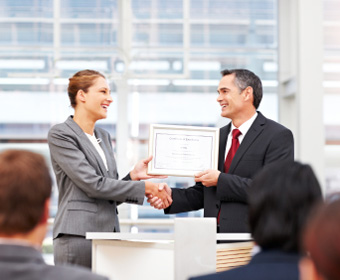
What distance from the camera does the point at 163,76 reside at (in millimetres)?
5262

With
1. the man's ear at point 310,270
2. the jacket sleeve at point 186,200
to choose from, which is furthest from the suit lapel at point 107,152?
the man's ear at point 310,270

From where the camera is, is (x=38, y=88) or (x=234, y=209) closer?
(x=234, y=209)

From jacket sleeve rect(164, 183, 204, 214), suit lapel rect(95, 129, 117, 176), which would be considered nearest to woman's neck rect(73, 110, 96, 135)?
suit lapel rect(95, 129, 117, 176)

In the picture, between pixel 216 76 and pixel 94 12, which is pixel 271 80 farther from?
pixel 94 12

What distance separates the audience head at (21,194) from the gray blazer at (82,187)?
1.63 m

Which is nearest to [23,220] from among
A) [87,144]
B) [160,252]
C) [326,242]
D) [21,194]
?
[21,194]

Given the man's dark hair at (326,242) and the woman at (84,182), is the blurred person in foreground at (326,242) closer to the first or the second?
the man's dark hair at (326,242)

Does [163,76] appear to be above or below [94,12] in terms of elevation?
below

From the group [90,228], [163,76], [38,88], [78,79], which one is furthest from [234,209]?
[38,88]

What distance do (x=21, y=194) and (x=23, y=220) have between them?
6 centimetres

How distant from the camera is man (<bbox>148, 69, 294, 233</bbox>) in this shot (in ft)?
10.0

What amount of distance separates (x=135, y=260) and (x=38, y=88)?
9.36 feet

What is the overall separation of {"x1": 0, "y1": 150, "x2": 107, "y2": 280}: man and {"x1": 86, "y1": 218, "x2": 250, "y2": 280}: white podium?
3.94 ft

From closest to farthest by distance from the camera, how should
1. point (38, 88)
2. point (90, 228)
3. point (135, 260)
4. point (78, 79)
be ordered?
1. point (135, 260)
2. point (90, 228)
3. point (78, 79)
4. point (38, 88)
